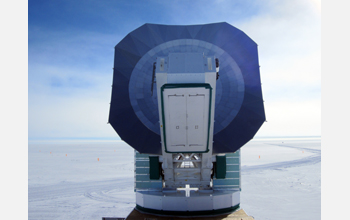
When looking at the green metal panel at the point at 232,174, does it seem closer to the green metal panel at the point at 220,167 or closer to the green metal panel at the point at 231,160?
the green metal panel at the point at 231,160

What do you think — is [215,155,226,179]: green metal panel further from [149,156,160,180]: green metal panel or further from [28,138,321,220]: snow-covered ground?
[28,138,321,220]: snow-covered ground

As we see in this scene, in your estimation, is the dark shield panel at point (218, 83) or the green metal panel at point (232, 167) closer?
the dark shield panel at point (218, 83)

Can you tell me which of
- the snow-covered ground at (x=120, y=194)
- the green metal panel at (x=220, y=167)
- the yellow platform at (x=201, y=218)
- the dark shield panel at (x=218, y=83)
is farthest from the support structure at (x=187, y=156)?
the snow-covered ground at (x=120, y=194)

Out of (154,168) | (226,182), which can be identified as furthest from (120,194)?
(226,182)

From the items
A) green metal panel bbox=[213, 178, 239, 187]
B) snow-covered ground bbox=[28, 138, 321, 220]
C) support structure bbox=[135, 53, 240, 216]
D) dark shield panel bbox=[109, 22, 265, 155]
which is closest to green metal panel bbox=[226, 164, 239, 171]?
support structure bbox=[135, 53, 240, 216]

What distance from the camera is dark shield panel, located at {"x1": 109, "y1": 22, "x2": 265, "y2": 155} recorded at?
1368 cm

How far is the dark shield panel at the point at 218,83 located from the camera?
13.7 meters

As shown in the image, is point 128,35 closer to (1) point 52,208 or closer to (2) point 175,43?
(2) point 175,43

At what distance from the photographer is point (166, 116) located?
35.6 ft

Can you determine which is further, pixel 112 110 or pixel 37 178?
pixel 37 178

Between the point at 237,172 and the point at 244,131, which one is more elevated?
the point at 244,131

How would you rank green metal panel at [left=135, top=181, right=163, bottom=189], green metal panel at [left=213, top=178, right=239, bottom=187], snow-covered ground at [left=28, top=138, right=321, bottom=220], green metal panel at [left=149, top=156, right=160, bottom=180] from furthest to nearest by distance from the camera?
snow-covered ground at [left=28, top=138, right=321, bottom=220], green metal panel at [left=213, top=178, right=239, bottom=187], green metal panel at [left=135, top=181, right=163, bottom=189], green metal panel at [left=149, top=156, right=160, bottom=180]

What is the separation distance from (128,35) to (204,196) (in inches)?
378

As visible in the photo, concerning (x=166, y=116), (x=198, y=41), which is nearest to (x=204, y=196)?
(x=166, y=116)
